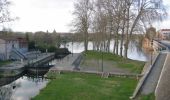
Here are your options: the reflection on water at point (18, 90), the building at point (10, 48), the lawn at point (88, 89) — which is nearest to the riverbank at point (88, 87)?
the lawn at point (88, 89)

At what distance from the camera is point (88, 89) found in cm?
2848

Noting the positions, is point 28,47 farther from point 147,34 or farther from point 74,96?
point 74,96

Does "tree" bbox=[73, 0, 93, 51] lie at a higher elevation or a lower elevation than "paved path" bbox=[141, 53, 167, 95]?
higher

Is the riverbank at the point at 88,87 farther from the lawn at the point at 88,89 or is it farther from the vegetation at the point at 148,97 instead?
the vegetation at the point at 148,97

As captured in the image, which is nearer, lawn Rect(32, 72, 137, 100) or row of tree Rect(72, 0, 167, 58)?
lawn Rect(32, 72, 137, 100)

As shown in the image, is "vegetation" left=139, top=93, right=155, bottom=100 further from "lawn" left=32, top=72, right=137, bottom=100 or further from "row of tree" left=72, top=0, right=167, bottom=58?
"row of tree" left=72, top=0, right=167, bottom=58

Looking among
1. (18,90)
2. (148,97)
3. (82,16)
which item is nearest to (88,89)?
(148,97)

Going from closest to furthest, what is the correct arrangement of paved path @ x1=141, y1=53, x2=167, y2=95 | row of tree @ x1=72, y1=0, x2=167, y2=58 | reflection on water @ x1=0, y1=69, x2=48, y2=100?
paved path @ x1=141, y1=53, x2=167, y2=95 < reflection on water @ x1=0, y1=69, x2=48, y2=100 < row of tree @ x1=72, y1=0, x2=167, y2=58

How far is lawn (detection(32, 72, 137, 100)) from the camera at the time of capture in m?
25.6

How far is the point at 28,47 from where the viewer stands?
87812 mm

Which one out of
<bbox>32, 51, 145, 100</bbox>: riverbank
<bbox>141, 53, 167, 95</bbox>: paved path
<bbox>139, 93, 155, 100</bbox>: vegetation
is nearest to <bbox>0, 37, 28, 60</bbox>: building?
<bbox>32, 51, 145, 100</bbox>: riverbank

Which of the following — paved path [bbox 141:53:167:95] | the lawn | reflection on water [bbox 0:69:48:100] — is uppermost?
paved path [bbox 141:53:167:95]

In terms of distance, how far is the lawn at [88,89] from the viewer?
2556cm

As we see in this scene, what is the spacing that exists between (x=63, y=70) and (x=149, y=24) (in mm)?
14708
